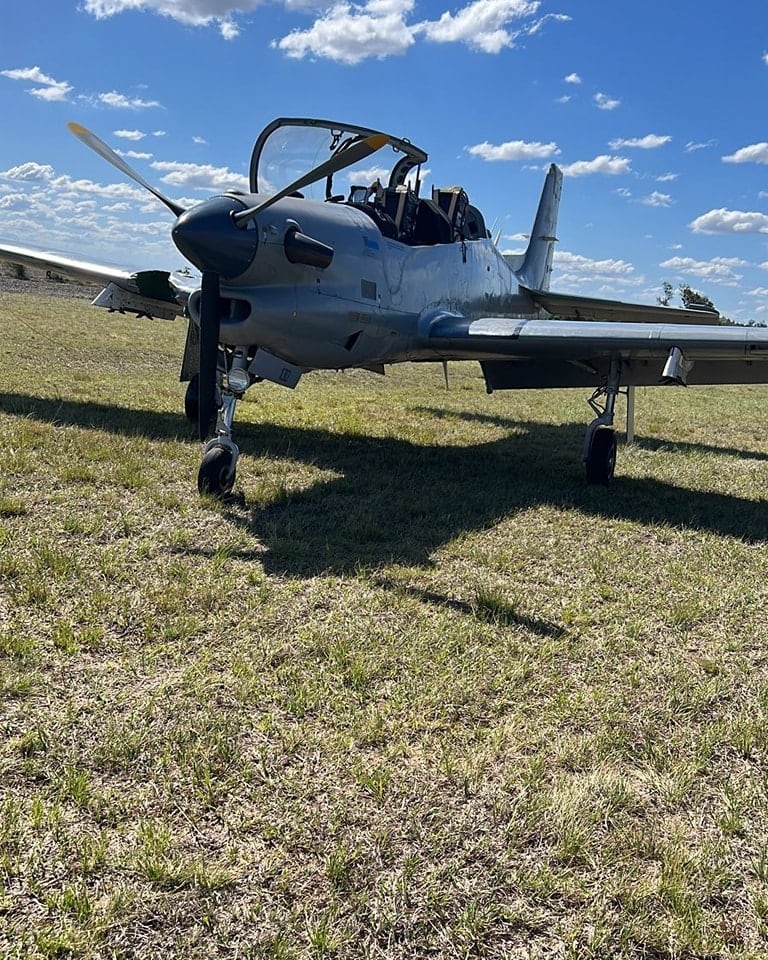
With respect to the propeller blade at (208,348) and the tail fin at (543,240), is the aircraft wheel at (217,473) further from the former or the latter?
the tail fin at (543,240)

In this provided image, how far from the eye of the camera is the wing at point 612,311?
10.5 meters

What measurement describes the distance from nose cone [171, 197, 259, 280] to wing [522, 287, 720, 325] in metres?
7.21

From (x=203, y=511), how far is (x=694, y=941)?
4555mm

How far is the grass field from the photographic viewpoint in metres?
2.13

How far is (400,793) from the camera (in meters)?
2.65

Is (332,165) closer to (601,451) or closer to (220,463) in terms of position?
(220,463)

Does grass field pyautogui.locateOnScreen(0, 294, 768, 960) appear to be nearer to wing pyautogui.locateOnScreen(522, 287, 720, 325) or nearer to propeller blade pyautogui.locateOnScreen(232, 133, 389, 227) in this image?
propeller blade pyautogui.locateOnScreen(232, 133, 389, 227)

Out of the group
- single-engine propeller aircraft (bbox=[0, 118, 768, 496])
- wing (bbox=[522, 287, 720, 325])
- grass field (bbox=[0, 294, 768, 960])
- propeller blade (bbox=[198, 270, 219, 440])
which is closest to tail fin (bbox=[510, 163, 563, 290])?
wing (bbox=[522, 287, 720, 325])

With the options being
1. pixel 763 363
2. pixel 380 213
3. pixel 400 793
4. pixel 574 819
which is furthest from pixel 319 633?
pixel 763 363

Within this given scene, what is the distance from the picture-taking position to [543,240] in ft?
49.1

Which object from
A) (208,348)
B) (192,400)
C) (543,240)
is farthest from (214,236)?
(543,240)

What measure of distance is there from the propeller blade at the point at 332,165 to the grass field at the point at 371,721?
2.32 meters

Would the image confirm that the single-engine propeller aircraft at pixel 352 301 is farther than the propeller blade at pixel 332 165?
Yes

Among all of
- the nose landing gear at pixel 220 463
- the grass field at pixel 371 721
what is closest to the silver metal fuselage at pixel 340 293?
the nose landing gear at pixel 220 463
